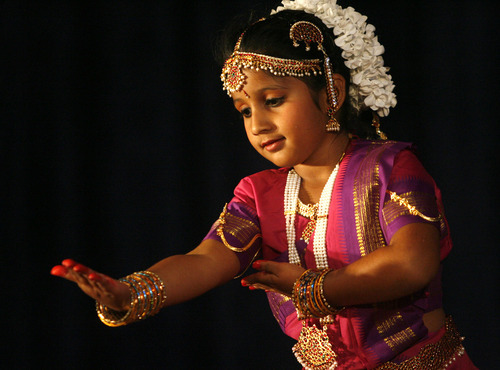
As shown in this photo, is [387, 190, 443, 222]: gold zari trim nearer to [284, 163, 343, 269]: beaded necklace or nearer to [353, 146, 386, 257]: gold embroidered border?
[353, 146, 386, 257]: gold embroidered border

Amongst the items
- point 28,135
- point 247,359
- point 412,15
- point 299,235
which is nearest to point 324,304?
point 299,235

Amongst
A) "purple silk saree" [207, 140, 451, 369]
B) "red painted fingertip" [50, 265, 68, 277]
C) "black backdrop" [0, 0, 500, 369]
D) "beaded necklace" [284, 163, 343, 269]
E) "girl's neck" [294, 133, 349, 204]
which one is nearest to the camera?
"red painted fingertip" [50, 265, 68, 277]

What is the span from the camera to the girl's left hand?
128 cm

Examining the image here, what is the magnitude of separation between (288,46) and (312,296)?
63 centimetres

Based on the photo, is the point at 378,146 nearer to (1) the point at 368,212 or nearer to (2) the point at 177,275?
(1) the point at 368,212

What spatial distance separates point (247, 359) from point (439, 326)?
97 cm

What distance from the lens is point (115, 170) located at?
2268 millimetres

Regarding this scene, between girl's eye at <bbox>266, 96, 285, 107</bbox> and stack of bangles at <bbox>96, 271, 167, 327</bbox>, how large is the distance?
0.50 metres

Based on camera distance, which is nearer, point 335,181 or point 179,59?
point 335,181

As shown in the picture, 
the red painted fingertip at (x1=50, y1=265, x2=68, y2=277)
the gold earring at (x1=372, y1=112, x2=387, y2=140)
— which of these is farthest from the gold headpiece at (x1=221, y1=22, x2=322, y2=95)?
the red painted fingertip at (x1=50, y1=265, x2=68, y2=277)

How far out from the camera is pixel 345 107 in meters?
1.60

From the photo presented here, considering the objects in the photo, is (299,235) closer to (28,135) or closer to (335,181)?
(335,181)

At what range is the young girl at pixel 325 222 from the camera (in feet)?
3.99

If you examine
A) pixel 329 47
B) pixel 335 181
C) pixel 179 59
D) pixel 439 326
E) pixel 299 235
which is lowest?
pixel 439 326
